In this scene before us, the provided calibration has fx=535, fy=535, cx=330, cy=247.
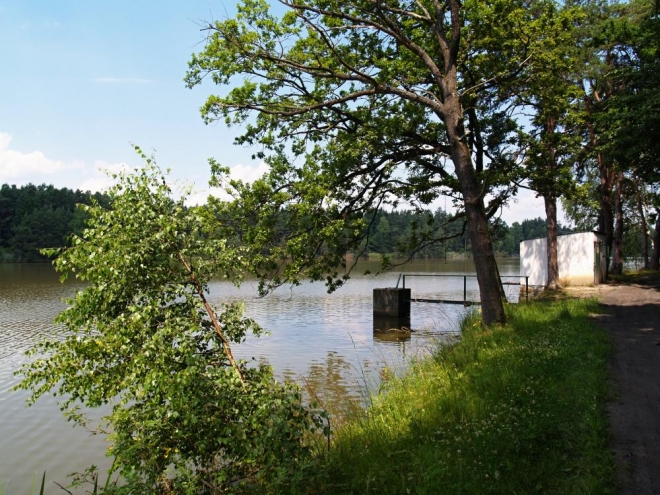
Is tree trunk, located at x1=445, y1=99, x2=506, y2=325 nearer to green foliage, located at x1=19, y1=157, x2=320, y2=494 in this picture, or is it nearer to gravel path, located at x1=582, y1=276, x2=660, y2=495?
gravel path, located at x1=582, y1=276, x2=660, y2=495

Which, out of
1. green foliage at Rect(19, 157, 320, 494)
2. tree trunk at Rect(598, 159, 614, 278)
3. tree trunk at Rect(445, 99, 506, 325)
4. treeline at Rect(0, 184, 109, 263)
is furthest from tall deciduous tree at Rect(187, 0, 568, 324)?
treeline at Rect(0, 184, 109, 263)

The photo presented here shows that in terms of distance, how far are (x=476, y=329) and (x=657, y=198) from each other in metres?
11.5

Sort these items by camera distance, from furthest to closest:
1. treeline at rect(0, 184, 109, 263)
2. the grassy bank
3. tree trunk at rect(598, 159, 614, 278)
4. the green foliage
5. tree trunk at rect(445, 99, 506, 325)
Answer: treeline at rect(0, 184, 109, 263), tree trunk at rect(598, 159, 614, 278), tree trunk at rect(445, 99, 506, 325), the green foliage, the grassy bank

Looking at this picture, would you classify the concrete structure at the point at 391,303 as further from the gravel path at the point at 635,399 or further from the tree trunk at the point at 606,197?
the gravel path at the point at 635,399

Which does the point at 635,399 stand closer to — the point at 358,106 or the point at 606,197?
the point at 358,106

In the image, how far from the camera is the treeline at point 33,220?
99375 millimetres

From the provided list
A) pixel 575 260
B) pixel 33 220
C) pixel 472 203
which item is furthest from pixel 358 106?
pixel 33 220

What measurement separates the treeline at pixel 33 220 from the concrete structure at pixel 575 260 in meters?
Answer: 82.2

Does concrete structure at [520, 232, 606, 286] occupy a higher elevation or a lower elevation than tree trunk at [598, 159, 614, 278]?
lower

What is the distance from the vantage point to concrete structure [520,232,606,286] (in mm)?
26516

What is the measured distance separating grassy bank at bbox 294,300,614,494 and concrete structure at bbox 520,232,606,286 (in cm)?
1838

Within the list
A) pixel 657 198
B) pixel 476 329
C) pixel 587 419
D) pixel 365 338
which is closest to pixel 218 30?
pixel 476 329

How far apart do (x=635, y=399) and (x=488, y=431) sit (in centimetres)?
242

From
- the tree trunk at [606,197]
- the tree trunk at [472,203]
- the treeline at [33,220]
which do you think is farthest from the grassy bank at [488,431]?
the treeline at [33,220]
